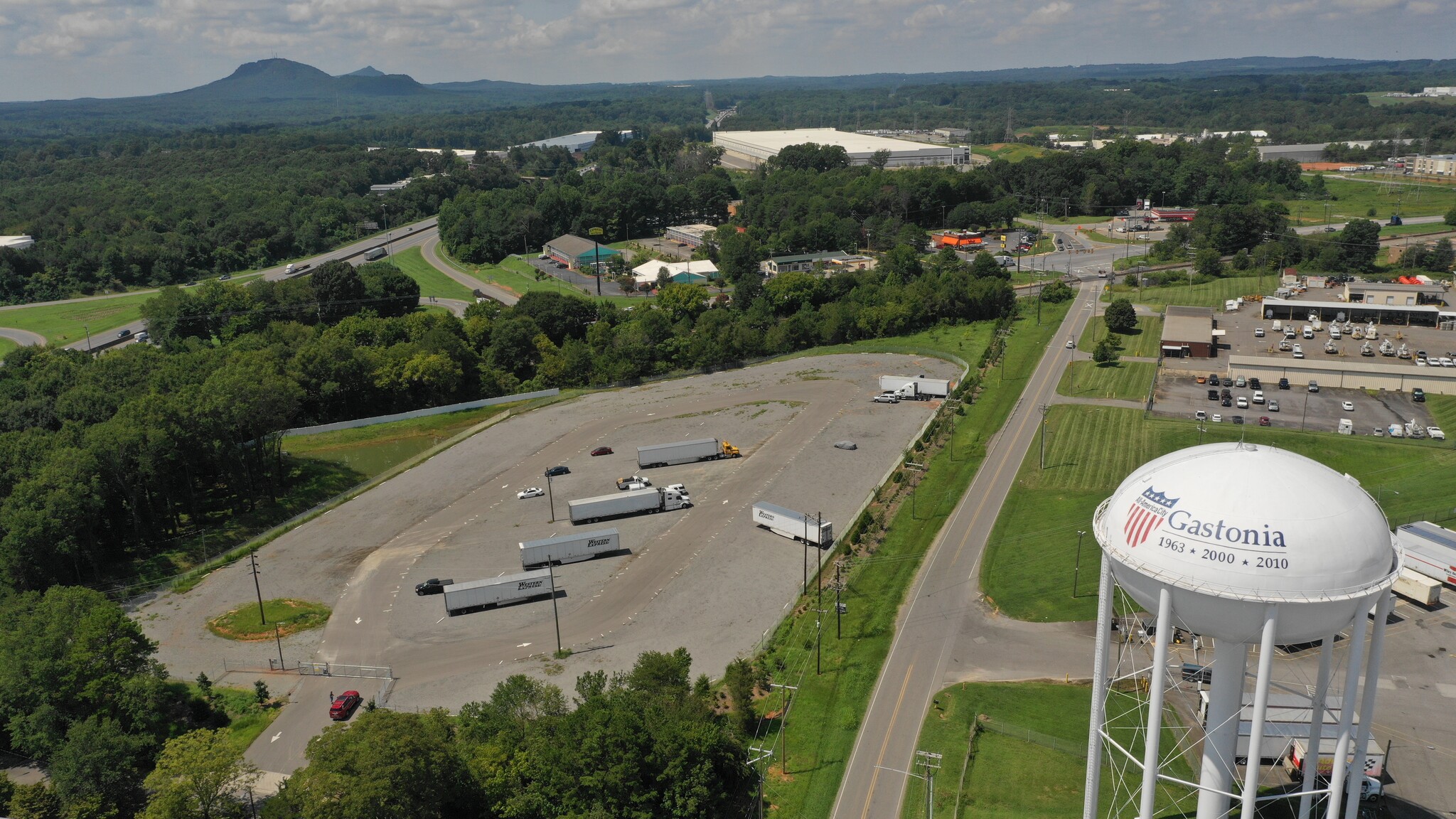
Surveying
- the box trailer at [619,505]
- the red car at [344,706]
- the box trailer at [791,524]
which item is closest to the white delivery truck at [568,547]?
the box trailer at [619,505]

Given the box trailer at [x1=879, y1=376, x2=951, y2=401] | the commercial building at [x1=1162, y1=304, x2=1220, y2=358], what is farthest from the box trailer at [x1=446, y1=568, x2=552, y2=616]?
the commercial building at [x1=1162, y1=304, x2=1220, y2=358]

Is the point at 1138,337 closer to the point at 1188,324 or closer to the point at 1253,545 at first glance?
the point at 1188,324

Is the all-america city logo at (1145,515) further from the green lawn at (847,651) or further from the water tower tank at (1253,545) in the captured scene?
the green lawn at (847,651)

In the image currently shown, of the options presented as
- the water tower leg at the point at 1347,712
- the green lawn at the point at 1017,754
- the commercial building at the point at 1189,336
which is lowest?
the green lawn at the point at 1017,754

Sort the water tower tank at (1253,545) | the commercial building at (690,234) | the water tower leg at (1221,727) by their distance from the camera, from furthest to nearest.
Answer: the commercial building at (690,234) < the water tower leg at (1221,727) < the water tower tank at (1253,545)

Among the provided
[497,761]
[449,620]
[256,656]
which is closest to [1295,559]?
[497,761]

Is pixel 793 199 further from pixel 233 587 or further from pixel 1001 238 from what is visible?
pixel 233 587
